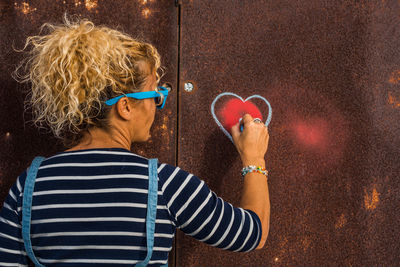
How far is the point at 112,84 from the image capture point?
34.5 inches

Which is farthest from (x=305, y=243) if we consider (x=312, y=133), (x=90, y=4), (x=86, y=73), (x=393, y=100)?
(x=90, y=4)

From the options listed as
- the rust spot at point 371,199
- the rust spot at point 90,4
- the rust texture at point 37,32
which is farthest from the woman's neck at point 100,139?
the rust spot at point 371,199

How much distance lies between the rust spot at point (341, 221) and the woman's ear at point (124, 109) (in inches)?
37.1

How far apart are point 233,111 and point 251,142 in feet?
0.68

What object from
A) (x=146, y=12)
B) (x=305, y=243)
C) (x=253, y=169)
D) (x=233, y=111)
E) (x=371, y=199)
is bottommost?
(x=305, y=243)

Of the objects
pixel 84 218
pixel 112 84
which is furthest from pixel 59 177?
pixel 112 84

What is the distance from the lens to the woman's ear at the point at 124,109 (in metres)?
0.91

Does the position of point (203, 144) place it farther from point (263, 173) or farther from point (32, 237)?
point (32, 237)

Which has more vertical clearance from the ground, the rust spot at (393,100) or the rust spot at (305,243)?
the rust spot at (393,100)

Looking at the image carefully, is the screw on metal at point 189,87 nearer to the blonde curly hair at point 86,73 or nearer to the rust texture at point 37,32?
the rust texture at point 37,32

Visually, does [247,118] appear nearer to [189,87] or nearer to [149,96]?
[189,87]

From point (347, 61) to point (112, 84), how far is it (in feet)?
3.20

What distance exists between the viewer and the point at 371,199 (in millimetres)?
1363

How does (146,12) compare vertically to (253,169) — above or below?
above
